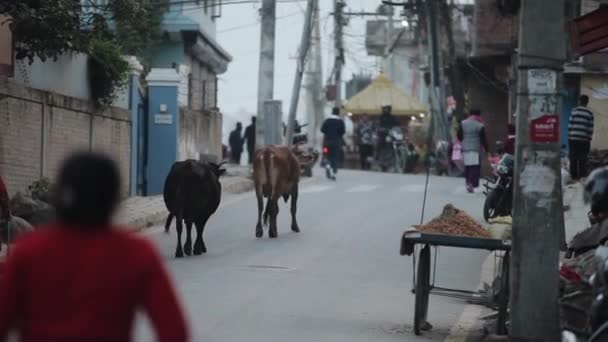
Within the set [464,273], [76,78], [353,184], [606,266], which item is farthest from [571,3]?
[353,184]

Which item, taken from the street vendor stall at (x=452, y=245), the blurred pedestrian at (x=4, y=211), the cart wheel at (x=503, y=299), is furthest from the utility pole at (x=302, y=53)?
the cart wheel at (x=503, y=299)

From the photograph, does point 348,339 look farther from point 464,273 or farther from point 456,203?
point 456,203

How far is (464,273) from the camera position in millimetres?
→ 16844

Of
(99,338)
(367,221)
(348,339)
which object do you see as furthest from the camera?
(367,221)

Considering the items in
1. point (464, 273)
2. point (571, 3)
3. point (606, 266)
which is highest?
point (571, 3)

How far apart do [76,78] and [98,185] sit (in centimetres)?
2096

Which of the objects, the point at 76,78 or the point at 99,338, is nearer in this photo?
the point at 99,338

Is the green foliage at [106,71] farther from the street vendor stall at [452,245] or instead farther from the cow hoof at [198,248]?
the street vendor stall at [452,245]

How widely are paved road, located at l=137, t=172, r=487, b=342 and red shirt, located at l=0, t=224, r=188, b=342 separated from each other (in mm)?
6214

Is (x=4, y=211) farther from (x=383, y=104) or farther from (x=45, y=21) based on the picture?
(x=383, y=104)

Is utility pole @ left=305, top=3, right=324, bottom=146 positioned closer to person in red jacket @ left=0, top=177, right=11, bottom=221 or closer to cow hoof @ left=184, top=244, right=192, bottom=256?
cow hoof @ left=184, top=244, right=192, bottom=256

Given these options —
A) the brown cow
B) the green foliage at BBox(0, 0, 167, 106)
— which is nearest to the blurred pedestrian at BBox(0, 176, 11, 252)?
the green foliage at BBox(0, 0, 167, 106)

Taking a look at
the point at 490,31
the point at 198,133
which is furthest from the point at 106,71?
the point at 490,31

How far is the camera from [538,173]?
404 inches
